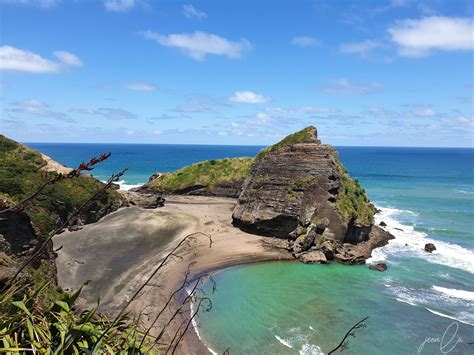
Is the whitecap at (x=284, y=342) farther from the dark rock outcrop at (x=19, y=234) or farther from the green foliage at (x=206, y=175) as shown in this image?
the green foliage at (x=206, y=175)

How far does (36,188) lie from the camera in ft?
133

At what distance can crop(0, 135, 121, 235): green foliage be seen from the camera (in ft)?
116

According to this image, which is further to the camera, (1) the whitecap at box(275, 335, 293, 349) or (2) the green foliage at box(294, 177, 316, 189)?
(2) the green foliage at box(294, 177, 316, 189)

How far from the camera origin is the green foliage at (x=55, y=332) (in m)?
5.82

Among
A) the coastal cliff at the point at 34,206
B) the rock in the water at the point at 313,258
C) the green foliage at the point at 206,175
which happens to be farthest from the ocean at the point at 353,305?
the green foliage at the point at 206,175

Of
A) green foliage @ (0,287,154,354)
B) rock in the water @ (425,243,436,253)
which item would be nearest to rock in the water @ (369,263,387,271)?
rock in the water @ (425,243,436,253)

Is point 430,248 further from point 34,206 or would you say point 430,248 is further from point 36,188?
point 36,188

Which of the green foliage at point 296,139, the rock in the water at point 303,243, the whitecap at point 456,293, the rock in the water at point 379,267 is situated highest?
the green foliage at point 296,139

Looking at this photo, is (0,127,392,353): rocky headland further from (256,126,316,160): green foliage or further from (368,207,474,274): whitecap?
(368,207,474,274): whitecap

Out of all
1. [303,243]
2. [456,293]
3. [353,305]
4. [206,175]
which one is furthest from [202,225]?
[456,293]

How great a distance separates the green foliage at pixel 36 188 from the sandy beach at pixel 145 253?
106 inches

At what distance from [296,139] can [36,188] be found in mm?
30788

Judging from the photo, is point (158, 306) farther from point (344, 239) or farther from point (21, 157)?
point (21, 157)

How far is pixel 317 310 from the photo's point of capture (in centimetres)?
2644
